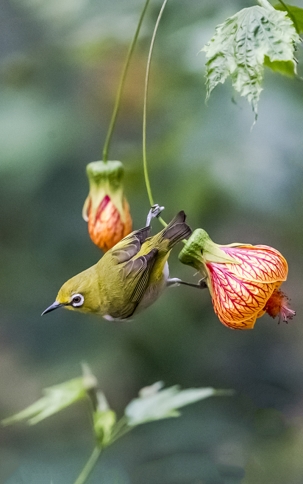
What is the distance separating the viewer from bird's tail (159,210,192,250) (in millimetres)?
995

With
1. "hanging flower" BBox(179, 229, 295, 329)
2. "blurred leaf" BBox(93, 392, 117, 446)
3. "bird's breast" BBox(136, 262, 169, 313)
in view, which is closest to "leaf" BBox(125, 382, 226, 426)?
"blurred leaf" BBox(93, 392, 117, 446)

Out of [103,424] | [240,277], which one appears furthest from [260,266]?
[103,424]

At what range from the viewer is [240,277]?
3.03 feet

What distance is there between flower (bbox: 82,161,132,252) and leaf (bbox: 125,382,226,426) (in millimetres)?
326

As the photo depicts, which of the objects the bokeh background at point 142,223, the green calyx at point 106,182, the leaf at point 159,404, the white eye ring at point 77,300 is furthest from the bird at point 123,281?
the bokeh background at point 142,223

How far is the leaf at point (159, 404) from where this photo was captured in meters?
1.25

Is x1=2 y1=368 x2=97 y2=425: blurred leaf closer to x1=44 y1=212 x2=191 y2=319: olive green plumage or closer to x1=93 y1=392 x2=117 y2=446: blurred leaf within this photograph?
x1=93 y1=392 x2=117 y2=446: blurred leaf

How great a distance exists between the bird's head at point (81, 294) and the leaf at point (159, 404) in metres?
0.27

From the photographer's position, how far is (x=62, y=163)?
73.9 inches

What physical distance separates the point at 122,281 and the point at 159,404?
1.05 ft

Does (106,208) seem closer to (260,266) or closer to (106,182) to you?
(106,182)

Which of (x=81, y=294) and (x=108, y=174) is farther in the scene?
(x=108, y=174)

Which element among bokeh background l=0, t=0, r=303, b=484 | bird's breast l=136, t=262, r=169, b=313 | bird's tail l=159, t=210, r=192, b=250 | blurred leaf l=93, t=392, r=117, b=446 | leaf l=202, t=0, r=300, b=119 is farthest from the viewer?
A: bokeh background l=0, t=0, r=303, b=484

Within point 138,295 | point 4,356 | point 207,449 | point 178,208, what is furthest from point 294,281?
point 138,295
